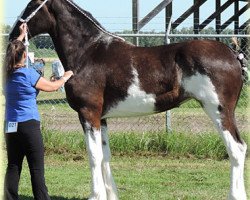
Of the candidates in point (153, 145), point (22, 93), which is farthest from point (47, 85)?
point (153, 145)

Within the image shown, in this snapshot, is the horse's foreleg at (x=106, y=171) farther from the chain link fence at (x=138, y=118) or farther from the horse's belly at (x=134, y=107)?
the chain link fence at (x=138, y=118)

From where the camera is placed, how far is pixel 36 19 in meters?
6.46

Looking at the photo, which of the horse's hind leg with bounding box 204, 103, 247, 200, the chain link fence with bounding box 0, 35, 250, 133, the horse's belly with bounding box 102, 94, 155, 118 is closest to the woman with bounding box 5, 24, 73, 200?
the horse's belly with bounding box 102, 94, 155, 118

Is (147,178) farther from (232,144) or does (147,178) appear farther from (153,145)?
(232,144)

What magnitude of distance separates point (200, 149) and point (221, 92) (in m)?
3.34

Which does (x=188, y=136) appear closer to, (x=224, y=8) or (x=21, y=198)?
(x=21, y=198)

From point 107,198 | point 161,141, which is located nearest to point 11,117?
point 107,198

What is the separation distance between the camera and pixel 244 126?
34.5 feet

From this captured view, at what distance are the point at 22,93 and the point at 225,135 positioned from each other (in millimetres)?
2090

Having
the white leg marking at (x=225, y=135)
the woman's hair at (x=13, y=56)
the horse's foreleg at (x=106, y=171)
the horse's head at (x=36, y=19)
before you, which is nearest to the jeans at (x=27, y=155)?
the woman's hair at (x=13, y=56)

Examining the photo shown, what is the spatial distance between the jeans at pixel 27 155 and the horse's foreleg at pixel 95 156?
0.59 metres

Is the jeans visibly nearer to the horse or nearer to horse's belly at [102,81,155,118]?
the horse

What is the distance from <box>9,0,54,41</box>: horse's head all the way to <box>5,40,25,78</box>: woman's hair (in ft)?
2.71

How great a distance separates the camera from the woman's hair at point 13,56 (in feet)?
18.3
